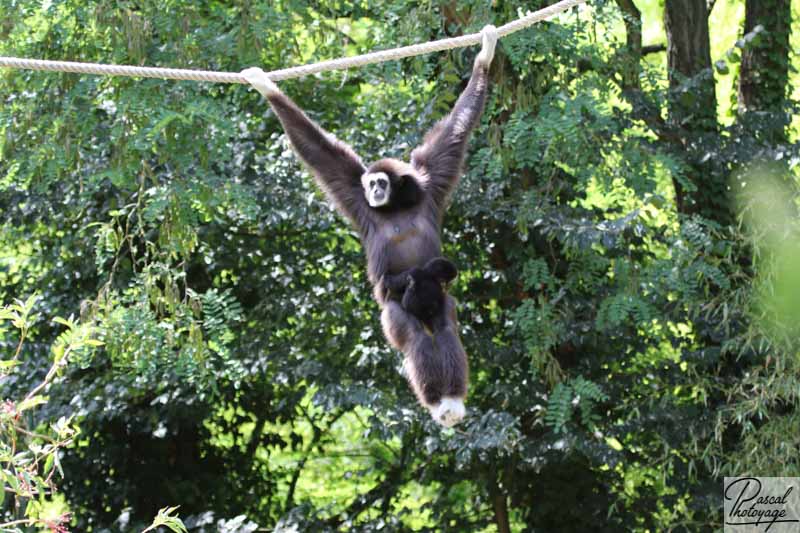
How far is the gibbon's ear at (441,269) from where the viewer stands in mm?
4992

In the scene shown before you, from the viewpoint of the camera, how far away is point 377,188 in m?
5.06

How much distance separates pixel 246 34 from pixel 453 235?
2.87 m

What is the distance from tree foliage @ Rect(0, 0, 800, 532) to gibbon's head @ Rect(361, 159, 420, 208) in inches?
78.1

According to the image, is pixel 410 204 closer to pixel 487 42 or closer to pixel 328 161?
pixel 328 161

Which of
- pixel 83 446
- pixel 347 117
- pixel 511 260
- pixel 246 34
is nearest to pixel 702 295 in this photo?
pixel 511 260

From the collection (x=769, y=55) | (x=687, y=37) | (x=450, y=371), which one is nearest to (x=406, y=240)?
(x=450, y=371)

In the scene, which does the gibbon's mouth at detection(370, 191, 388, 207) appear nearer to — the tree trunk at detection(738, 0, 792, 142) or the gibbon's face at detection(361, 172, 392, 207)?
the gibbon's face at detection(361, 172, 392, 207)

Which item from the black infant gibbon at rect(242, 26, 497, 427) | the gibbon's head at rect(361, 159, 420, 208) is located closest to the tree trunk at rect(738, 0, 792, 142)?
the black infant gibbon at rect(242, 26, 497, 427)

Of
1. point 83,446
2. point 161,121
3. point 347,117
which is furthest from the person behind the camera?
point 83,446

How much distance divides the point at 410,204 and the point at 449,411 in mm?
1153

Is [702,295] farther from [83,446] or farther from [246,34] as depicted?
[83,446]

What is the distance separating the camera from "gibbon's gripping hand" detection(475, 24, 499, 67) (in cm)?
525

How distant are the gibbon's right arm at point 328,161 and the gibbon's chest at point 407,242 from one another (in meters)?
0.21

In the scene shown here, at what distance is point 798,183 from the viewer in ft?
26.8
